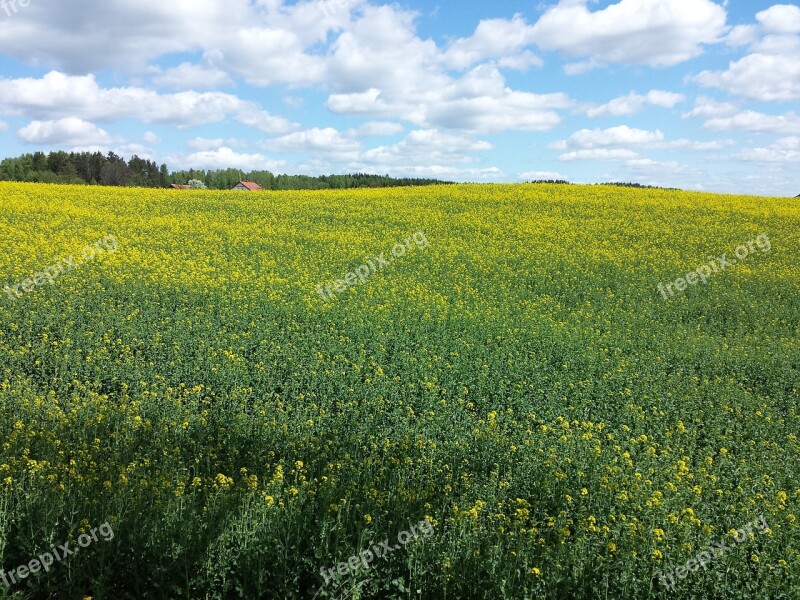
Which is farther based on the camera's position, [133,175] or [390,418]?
[133,175]

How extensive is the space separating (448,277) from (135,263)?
394 inches

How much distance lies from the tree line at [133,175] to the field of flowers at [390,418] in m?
44.1

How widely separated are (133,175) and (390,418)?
80.0 meters

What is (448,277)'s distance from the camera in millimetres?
18984

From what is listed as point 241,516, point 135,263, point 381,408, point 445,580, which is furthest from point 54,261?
point 445,580

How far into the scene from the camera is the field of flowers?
193 inches

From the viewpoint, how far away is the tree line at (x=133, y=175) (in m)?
60.3

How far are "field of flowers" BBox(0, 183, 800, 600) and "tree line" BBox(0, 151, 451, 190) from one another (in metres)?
44.1

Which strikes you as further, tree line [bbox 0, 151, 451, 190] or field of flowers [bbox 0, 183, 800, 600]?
tree line [bbox 0, 151, 451, 190]

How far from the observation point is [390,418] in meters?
8.98

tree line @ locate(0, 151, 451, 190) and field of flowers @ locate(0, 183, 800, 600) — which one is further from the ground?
tree line @ locate(0, 151, 451, 190)

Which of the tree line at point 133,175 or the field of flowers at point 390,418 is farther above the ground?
the tree line at point 133,175

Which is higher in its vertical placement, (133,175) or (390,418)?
(133,175)

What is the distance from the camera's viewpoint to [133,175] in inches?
3063
